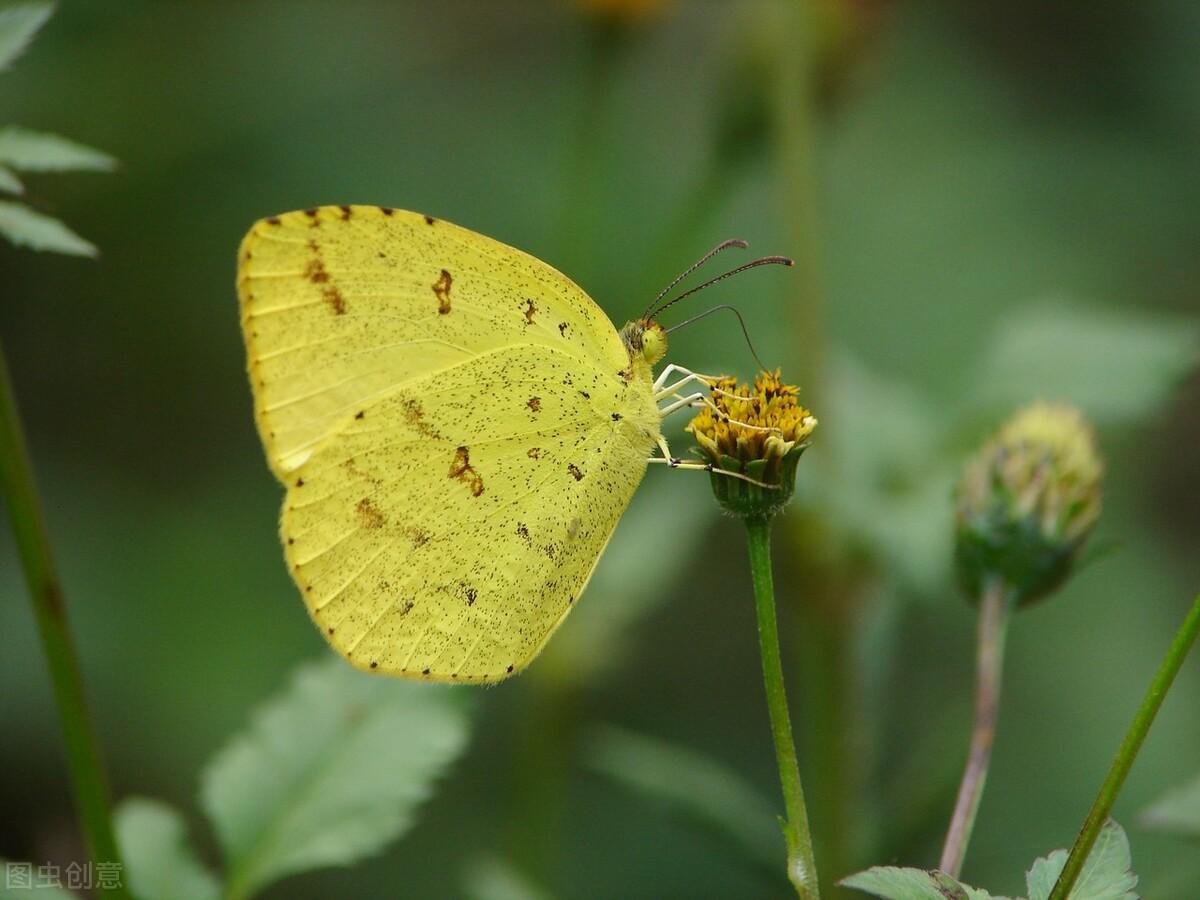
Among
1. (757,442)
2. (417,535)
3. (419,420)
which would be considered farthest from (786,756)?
(419,420)

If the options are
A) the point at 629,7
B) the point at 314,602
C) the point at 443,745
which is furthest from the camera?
the point at 629,7

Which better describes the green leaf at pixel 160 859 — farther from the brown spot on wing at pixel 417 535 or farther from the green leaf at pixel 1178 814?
the green leaf at pixel 1178 814

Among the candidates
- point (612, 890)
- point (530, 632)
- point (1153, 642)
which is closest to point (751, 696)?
point (612, 890)

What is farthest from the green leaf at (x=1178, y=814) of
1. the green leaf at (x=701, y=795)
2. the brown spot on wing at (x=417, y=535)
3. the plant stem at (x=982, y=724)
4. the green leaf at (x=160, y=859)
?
the green leaf at (x=160, y=859)

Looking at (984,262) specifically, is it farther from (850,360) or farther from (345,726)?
(345,726)

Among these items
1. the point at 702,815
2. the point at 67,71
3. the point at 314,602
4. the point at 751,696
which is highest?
the point at 67,71

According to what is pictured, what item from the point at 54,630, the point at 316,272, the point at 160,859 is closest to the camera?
the point at 54,630

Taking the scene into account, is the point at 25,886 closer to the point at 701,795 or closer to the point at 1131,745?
the point at 701,795
